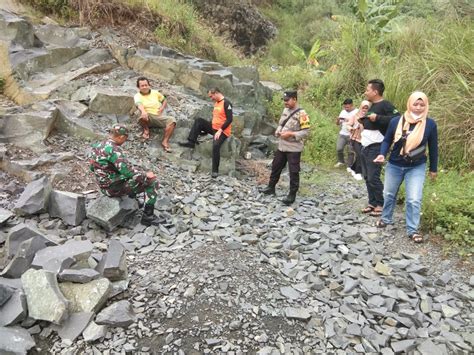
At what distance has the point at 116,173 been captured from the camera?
491cm

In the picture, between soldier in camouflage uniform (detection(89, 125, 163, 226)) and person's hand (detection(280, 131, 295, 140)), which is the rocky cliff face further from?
soldier in camouflage uniform (detection(89, 125, 163, 226))

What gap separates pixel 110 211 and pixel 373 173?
12.3ft

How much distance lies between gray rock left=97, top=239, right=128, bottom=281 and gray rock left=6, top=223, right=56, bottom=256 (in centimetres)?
66

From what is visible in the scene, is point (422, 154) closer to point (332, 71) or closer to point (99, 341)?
point (99, 341)

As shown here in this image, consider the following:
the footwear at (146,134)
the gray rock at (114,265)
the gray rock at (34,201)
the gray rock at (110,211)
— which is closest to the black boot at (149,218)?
the gray rock at (110,211)

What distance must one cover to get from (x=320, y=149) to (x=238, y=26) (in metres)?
11.4

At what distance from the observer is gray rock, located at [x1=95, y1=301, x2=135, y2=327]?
11.2ft

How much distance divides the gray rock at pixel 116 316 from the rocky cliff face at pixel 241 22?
15.6 meters

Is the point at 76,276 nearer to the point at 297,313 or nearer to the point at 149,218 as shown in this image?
the point at 149,218

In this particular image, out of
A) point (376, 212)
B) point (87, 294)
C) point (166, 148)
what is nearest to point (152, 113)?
point (166, 148)

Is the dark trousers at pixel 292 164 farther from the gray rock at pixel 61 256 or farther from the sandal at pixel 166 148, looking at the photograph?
the gray rock at pixel 61 256

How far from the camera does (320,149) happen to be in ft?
31.7

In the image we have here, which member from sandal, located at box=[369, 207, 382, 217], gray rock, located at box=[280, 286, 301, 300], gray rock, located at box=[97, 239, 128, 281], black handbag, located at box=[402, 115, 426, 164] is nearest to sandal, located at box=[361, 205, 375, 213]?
sandal, located at box=[369, 207, 382, 217]

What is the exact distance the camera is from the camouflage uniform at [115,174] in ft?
15.6
